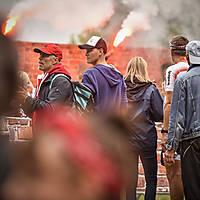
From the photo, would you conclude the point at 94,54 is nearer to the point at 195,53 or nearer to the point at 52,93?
the point at 52,93

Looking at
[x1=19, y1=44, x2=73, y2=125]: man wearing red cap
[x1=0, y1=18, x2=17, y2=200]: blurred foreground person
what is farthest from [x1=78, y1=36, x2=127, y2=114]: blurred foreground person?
[x1=0, y1=18, x2=17, y2=200]: blurred foreground person

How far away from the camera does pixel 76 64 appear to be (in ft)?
25.9

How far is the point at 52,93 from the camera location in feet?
9.98

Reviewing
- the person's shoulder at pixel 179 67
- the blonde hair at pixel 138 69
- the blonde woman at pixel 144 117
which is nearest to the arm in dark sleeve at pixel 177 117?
the person's shoulder at pixel 179 67

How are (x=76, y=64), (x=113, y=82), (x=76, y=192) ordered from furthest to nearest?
(x=76, y=64) → (x=113, y=82) → (x=76, y=192)

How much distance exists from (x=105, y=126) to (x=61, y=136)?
66 mm

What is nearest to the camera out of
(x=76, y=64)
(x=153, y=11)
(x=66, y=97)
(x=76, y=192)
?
(x=76, y=192)

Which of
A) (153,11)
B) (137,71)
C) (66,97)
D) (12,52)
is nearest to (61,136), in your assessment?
(12,52)

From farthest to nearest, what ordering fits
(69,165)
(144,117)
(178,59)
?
(144,117)
(178,59)
(69,165)

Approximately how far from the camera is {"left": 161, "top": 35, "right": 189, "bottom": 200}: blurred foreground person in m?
3.64

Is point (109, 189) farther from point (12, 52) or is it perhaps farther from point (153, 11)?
point (153, 11)

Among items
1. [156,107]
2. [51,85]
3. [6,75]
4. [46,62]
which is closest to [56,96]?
[51,85]

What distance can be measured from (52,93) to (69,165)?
2.49 m

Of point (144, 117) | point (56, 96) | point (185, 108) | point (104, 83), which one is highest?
point (104, 83)
